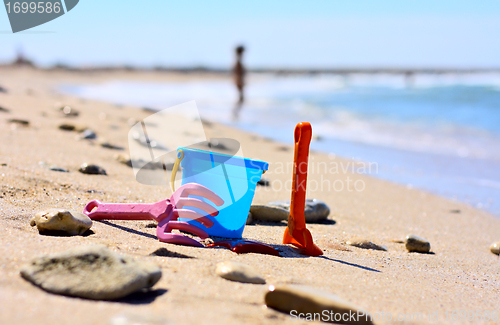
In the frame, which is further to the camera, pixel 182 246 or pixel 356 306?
pixel 182 246

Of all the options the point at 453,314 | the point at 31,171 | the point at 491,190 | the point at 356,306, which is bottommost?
the point at 491,190

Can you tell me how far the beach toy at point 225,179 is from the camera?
2482 millimetres

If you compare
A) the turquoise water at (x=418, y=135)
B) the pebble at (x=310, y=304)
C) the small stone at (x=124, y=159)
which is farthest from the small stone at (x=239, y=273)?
the turquoise water at (x=418, y=135)

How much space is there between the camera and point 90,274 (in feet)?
5.41

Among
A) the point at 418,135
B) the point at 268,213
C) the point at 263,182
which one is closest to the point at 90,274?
the point at 268,213

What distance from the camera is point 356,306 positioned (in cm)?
171

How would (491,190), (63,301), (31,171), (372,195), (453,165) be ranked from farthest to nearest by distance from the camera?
1. (453,165)
2. (491,190)
3. (372,195)
4. (31,171)
5. (63,301)

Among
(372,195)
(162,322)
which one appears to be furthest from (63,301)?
(372,195)

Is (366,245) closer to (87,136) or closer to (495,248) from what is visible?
(495,248)

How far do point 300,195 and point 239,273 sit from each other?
0.75 m

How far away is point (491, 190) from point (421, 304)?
13.3 feet

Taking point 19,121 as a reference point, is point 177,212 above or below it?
below

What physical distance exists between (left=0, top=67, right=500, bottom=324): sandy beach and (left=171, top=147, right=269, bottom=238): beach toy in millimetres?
261

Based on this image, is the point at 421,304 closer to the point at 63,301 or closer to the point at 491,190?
the point at 63,301
